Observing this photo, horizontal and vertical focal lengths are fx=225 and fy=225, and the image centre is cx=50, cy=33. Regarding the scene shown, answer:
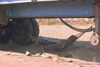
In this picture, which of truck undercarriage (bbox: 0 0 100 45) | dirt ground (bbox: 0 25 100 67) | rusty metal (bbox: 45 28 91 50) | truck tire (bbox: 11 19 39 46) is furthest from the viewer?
truck tire (bbox: 11 19 39 46)

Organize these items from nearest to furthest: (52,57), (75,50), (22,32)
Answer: (52,57), (75,50), (22,32)

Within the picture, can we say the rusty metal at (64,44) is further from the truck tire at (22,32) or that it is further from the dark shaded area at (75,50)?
the truck tire at (22,32)

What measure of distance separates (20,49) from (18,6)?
7.28 feet

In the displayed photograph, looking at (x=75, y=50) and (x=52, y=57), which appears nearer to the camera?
(x=52, y=57)

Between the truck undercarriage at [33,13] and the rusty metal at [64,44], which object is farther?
the rusty metal at [64,44]

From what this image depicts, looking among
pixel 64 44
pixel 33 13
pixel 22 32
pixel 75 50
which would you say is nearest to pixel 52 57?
pixel 64 44

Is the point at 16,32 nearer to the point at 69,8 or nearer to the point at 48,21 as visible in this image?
the point at 69,8

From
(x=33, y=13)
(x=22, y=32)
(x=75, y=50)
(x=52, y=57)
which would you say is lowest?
(x=75, y=50)

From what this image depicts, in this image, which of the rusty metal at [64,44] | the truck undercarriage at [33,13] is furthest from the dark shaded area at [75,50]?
the truck undercarriage at [33,13]

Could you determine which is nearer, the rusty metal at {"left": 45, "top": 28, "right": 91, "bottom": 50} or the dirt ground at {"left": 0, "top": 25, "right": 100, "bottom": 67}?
the dirt ground at {"left": 0, "top": 25, "right": 100, "bottom": 67}

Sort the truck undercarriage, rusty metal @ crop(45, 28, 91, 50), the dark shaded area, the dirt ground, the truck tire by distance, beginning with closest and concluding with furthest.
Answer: the dirt ground < the truck undercarriage < the dark shaded area < rusty metal @ crop(45, 28, 91, 50) < the truck tire

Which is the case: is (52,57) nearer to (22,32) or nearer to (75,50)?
(75,50)

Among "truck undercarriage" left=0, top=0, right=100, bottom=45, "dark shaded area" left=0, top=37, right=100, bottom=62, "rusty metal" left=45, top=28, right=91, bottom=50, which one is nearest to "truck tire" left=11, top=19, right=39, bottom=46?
"truck undercarriage" left=0, top=0, right=100, bottom=45

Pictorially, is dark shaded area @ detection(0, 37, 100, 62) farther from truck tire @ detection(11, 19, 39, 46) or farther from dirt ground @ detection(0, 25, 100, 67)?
truck tire @ detection(11, 19, 39, 46)
